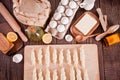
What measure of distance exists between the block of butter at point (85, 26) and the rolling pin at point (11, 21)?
0.21 meters

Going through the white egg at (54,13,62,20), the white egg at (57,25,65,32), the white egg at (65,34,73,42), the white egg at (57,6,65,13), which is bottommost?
the white egg at (65,34,73,42)

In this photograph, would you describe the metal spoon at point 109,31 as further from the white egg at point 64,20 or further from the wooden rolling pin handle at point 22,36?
the wooden rolling pin handle at point 22,36

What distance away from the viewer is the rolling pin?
1.35m

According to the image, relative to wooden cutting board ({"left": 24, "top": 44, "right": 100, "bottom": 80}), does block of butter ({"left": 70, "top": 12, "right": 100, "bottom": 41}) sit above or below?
above

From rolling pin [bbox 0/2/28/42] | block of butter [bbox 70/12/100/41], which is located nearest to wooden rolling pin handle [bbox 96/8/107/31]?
block of butter [bbox 70/12/100/41]

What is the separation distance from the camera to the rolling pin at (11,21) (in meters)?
1.35

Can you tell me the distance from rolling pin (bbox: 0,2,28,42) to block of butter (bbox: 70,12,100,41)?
21 cm

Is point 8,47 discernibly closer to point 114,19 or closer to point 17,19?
point 17,19

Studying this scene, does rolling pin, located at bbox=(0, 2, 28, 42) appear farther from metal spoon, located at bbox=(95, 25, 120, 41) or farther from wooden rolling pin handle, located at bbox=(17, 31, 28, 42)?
metal spoon, located at bbox=(95, 25, 120, 41)

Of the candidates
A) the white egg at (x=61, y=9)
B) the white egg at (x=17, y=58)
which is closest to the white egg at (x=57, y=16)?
the white egg at (x=61, y=9)

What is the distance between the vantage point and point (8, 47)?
4.32 feet

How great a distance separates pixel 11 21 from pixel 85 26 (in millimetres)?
321

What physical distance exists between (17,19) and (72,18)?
0.24 meters

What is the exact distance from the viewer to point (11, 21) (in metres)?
1.36
